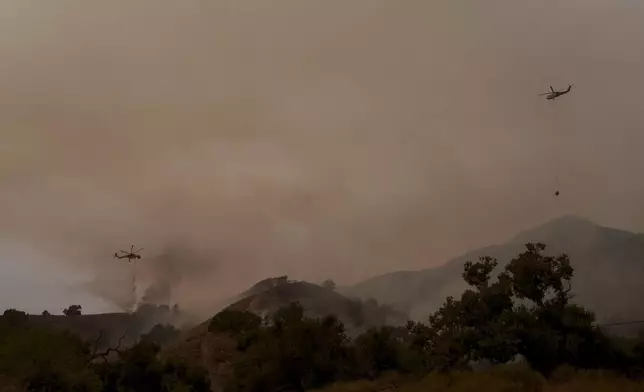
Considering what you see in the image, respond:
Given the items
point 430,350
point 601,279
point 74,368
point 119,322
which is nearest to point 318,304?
point 119,322

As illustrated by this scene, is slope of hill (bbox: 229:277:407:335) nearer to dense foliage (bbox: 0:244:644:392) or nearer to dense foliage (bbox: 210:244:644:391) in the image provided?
dense foliage (bbox: 0:244:644:392)

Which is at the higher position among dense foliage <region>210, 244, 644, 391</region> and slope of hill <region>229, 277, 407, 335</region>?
slope of hill <region>229, 277, 407, 335</region>

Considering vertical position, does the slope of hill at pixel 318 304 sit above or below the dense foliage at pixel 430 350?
above

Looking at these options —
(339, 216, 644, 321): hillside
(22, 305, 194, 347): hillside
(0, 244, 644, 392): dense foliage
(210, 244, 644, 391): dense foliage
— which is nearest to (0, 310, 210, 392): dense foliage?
(0, 244, 644, 392): dense foliage

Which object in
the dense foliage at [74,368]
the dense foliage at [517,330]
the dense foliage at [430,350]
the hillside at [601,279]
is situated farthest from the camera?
the hillside at [601,279]

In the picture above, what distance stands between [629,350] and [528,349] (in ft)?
25.0

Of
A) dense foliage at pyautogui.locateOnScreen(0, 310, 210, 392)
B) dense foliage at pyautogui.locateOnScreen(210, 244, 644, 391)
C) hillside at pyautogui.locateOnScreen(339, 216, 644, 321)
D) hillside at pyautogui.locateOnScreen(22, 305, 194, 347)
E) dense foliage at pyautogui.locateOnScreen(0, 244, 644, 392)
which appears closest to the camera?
dense foliage at pyautogui.locateOnScreen(0, 310, 210, 392)

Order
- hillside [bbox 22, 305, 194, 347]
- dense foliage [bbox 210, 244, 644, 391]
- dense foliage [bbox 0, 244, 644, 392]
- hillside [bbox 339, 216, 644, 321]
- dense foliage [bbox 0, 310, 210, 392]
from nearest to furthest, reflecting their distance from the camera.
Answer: dense foliage [bbox 0, 310, 210, 392], dense foliage [bbox 0, 244, 644, 392], dense foliage [bbox 210, 244, 644, 391], hillside [bbox 22, 305, 194, 347], hillside [bbox 339, 216, 644, 321]

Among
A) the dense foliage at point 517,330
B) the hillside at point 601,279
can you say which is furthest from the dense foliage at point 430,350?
the hillside at point 601,279

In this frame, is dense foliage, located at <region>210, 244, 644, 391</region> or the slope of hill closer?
dense foliage, located at <region>210, 244, 644, 391</region>

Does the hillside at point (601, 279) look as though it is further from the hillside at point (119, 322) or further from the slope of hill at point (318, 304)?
the hillside at point (119, 322)

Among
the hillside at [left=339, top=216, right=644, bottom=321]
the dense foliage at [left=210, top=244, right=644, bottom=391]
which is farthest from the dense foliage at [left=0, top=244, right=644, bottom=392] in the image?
the hillside at [left=339, top=216, right=644, bottom=321]

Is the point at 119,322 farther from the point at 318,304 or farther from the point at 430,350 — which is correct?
the point at 430,350

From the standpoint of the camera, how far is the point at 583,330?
38625 mm
